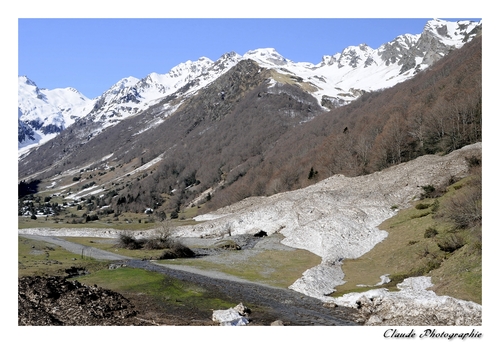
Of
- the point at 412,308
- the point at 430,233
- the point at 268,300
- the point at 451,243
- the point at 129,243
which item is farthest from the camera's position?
the point at 129,243

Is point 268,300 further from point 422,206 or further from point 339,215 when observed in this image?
point 422,206

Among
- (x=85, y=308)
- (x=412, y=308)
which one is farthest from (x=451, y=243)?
(x=85, y=308)

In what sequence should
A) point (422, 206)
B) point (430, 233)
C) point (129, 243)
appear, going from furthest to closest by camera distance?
point (129, 243)
point (422, 206)
point (430, 233)

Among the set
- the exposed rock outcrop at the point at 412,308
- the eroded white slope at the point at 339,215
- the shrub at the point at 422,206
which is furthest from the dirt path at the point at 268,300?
the shrub at the point at 422,206

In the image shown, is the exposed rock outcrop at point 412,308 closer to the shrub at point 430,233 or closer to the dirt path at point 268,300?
the dirt path at point 268,300

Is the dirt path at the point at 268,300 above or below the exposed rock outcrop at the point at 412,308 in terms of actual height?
below

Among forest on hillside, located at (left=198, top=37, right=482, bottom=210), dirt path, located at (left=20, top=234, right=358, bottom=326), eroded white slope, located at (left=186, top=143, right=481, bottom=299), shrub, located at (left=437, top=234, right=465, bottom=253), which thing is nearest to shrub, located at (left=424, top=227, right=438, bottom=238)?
shrub, located at (left=437, top=234, right=465, bottom=253)

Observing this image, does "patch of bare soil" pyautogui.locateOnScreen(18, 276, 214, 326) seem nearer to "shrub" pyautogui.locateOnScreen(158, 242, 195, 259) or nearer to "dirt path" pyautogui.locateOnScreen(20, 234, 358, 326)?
"dirt path" pyautogui.locateOnScreen(20, 234, 358, 326)

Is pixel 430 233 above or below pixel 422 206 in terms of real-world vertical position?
below

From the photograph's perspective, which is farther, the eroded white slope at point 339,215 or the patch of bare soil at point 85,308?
the eroded white slope at point 339,215

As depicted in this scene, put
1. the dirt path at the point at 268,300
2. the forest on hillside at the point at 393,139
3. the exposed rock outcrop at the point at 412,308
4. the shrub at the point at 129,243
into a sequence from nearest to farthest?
the exposed rock outcrop at the point at 412,308 → the dirt path at the point at 268,300 → the shrub at the point at 129,243 → the forest on hillside at the point at 393,139

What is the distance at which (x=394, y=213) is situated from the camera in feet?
202
